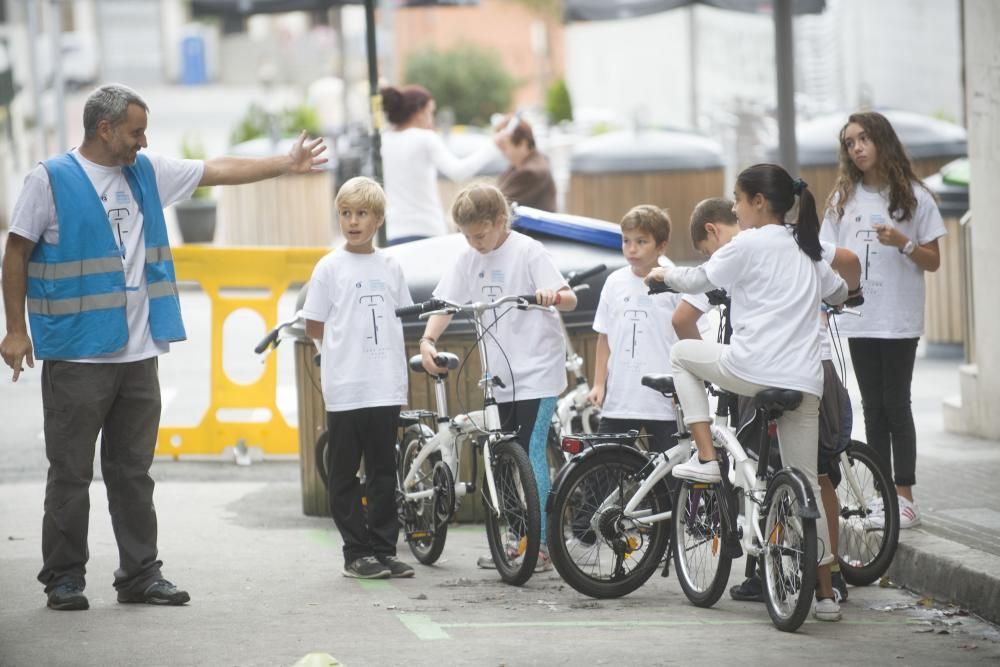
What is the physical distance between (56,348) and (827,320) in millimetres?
2781

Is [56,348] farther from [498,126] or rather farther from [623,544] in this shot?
[498,126]

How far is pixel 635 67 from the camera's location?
43.3m

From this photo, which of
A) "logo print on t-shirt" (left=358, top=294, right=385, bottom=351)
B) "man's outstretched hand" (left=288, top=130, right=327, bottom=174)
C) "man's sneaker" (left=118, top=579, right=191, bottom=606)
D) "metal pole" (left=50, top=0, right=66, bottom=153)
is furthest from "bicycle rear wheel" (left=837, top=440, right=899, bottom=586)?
"metal pole" (left=50, top=0, right=66, bottom=153)

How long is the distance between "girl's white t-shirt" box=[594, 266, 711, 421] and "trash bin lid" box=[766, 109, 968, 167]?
33.0 feet

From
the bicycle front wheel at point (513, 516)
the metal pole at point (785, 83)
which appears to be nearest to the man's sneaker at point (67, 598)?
the bicycle front wheel at point (513, 516)

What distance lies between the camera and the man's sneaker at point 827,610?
6.06 m

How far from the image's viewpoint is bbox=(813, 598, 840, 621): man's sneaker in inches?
239

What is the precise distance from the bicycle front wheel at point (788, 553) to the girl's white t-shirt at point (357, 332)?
1.65 m

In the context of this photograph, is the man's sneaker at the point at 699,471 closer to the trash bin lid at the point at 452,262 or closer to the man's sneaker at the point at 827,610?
the man's sneaker at the point at 827,610

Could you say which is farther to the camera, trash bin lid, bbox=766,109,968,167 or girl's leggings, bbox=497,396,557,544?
trash bin lid, bbox=766,109,968,167

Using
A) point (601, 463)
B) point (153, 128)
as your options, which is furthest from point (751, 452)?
point (153, 128)

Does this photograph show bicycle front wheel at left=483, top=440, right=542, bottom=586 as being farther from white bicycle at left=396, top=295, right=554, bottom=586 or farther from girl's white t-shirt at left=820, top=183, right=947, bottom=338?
girl's white t-shirt at left=820, top=183, right=947, bottom=338

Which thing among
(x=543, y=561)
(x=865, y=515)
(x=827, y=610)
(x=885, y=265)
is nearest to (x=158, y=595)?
(x=543, y=561)

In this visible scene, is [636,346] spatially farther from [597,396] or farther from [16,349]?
[16,349]
